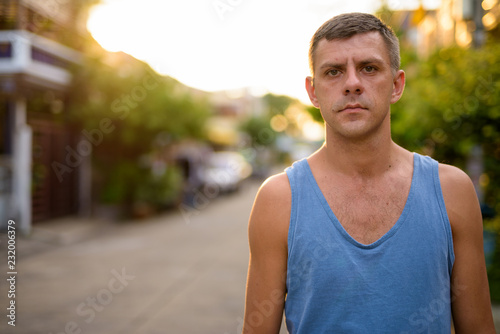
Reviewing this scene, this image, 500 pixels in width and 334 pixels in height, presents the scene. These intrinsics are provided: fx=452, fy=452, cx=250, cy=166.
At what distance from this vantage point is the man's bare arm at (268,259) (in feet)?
5.08

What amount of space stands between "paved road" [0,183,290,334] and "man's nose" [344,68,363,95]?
4106 millimetres

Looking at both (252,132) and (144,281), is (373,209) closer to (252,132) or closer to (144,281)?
(144,281)

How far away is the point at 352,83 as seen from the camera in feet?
4.97

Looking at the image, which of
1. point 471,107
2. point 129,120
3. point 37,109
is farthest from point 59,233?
point 471,107

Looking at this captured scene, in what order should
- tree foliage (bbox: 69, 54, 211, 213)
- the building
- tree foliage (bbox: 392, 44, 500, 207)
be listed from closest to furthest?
tree foliage (bbox: 392, 44, 500, 207) < the building < tree foliage (bbox: 69, 54, 211, 213)

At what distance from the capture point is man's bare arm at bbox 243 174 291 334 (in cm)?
155

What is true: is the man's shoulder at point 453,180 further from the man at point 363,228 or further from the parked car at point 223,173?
the parked car at point 223,173

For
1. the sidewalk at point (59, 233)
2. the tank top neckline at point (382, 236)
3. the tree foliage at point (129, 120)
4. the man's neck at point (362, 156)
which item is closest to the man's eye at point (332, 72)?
the man's neck at point (362, 156)

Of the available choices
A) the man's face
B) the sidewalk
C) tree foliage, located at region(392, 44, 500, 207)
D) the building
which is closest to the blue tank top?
the man's face

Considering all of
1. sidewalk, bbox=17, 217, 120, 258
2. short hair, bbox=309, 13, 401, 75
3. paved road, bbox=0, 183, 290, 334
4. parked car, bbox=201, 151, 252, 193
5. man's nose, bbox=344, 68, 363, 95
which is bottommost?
paved road, bbox=0, 183, 290, 334

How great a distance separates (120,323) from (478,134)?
16.0ft

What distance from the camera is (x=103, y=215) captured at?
569 inches

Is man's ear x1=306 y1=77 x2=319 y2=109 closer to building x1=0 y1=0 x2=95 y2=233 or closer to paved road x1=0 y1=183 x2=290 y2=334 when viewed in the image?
paved road x1=0 y1=183 x2=290 y2=334

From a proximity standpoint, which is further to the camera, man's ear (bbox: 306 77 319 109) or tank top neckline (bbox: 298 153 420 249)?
man's ear (bbox: 306 77 319 109)
